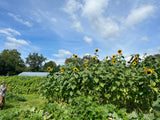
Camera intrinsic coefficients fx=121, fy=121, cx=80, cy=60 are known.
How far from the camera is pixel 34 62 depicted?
Answer: 61.4 m

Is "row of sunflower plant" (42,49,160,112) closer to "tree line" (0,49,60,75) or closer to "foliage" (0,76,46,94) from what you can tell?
"foliage" (0,76,46,94)

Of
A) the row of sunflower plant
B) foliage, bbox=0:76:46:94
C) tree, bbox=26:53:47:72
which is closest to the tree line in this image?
tree, bbox=26:53:47:72

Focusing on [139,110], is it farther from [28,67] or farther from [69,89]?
[28,67]

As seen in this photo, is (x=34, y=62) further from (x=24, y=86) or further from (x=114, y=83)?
(x=114, y=83)

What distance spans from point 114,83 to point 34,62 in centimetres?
6324

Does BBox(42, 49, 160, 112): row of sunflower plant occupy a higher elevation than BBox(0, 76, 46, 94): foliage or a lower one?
higher

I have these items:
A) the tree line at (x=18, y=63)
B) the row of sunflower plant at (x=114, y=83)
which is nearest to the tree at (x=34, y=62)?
the tree line at (x=18, y=63)

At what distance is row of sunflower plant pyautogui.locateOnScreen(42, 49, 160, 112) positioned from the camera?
2828mm

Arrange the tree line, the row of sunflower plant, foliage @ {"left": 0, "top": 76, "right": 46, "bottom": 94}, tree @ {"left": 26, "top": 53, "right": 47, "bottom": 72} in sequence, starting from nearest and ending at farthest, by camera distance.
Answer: the row of sunflower plant < foliage @ {"left": 0, "top": 76, "right": 46, "bottom": 94} < the tree line < tree @ {"left": 26, "top": 53, "right": 47, "bottom": 72}

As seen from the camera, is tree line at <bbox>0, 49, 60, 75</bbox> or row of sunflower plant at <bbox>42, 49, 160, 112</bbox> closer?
row of sunflower plant at <bbox>42, 49, 160, 112</bbox>

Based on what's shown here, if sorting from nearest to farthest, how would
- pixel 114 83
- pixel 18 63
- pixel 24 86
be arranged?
pixel 114 83
pixel 24 86
pixel 18 63

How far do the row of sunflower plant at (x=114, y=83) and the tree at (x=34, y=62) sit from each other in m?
61.5

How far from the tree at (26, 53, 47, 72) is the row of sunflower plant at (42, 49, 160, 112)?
61.5 metres

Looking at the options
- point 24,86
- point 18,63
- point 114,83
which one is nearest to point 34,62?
point 18,63
